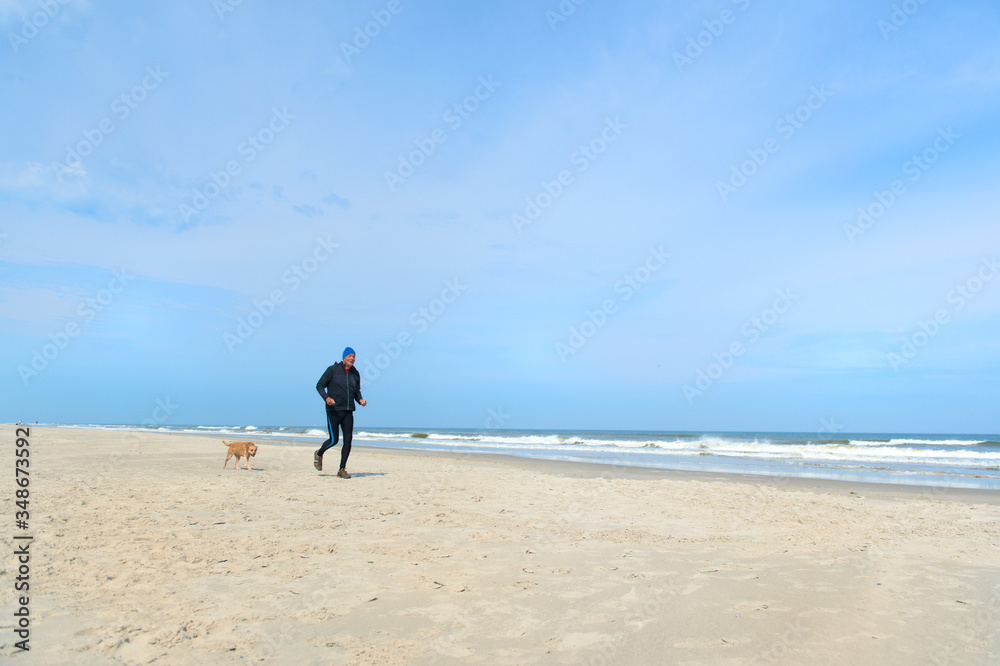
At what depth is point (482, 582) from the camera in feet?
12.0

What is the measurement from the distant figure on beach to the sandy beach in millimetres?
1939

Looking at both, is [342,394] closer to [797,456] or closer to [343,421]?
[343,421]

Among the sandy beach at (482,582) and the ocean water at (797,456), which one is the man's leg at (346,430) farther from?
the ocean water at (797,456)

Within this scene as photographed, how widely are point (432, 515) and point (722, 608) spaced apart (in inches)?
127

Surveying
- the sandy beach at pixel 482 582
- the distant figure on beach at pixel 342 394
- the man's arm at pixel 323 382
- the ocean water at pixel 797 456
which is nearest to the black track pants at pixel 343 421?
the distant figure on beach at pixel 342 394

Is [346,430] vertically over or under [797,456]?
over

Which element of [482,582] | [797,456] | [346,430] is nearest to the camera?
[482,582]

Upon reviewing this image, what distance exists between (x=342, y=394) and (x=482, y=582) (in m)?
Answer: 5.68

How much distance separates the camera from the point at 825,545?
5.08m

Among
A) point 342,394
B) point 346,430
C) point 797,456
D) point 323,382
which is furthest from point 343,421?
point 797,456

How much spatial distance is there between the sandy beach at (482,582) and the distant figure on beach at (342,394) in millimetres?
1939

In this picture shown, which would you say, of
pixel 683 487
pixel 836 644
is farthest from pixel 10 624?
pixel 683 487

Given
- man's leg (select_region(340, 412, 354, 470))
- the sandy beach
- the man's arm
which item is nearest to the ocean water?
the sandy beach

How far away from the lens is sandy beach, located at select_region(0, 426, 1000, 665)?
8.87 ft
